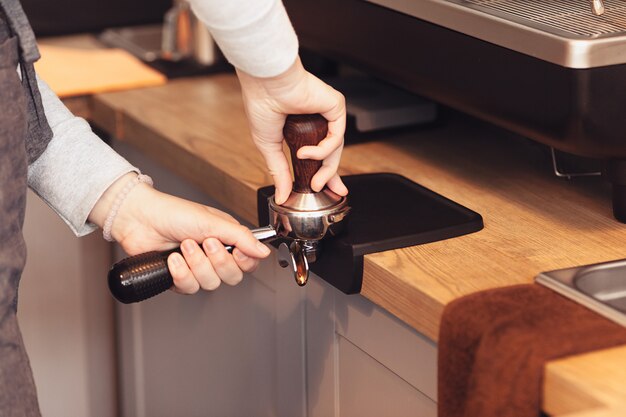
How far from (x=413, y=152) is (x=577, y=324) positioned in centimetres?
52

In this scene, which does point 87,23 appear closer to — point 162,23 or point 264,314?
point 162,23

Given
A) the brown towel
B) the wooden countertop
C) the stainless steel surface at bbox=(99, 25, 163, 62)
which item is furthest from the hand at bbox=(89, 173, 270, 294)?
the stainless steel surface at bbox=(99, 25, 163, 62)

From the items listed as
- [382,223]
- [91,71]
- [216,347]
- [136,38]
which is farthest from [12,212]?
[136,38]

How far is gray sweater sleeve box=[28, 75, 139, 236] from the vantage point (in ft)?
3.44

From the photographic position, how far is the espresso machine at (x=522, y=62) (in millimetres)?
941

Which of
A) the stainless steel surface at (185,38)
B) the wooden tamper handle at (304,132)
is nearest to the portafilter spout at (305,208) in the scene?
the wooden tamper handle at (304,132)

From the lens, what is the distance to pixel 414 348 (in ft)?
3.21

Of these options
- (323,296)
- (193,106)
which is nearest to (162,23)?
(193,106)

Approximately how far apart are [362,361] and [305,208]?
0.18 m

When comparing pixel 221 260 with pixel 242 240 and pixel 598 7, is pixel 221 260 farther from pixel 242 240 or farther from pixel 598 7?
pixel 598 7

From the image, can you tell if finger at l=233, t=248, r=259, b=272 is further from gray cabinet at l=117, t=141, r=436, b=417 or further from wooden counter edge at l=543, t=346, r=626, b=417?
wooden counter edge at l=543, t=346, r=626, b=417

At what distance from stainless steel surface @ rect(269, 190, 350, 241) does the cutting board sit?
776 millimetres

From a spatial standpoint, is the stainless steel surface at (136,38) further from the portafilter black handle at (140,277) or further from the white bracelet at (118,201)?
the portafilter black handle at (140,277)

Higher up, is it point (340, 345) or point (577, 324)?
point (577, 324)
